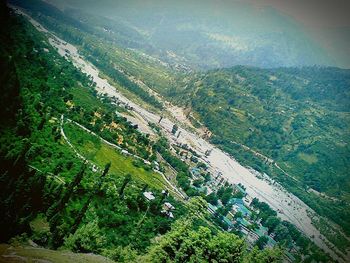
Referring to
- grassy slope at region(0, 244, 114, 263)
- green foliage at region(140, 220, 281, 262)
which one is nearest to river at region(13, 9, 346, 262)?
green foliage at region(140, 220, 281, 262)

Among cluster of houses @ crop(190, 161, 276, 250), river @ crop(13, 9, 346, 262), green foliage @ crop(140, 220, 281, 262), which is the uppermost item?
green foliage @ crop(140, 220, 281, 262)

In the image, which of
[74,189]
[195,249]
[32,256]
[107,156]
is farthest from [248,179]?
[32,256]

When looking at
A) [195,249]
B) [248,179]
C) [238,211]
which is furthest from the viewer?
[248,179]

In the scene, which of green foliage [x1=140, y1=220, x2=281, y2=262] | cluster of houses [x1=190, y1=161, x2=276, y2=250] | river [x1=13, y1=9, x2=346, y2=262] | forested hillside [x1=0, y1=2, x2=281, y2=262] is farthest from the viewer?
river [x1=13, y1=9, x2=346, y2=262]

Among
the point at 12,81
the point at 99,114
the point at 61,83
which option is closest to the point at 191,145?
the point at 99,114

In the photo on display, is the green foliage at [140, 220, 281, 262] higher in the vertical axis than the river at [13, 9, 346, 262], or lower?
higher

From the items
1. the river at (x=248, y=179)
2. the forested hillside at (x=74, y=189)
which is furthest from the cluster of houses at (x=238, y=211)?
the forested hillside at (x=74, y=189)

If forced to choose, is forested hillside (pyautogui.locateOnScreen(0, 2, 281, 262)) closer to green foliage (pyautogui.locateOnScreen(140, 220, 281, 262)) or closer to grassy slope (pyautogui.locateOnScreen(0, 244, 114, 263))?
green foliage (pyautogui.locateOnScreen(140, 220, 281, 262))

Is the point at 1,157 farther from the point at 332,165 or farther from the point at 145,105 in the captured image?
the point at 332,165

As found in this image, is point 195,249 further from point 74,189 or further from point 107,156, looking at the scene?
point 107,156

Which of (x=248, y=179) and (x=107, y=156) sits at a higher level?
(x=248, y=179)

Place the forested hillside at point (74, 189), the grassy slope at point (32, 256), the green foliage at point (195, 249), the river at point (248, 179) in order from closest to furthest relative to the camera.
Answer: the grassy slope at point (32, 256)
the green foliage at point (195, 249)
the forested hillside at point (74, 189)
the river at point (248, 179)

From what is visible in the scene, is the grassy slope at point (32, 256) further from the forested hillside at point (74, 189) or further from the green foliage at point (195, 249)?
the green foliage at point (195, 249)
